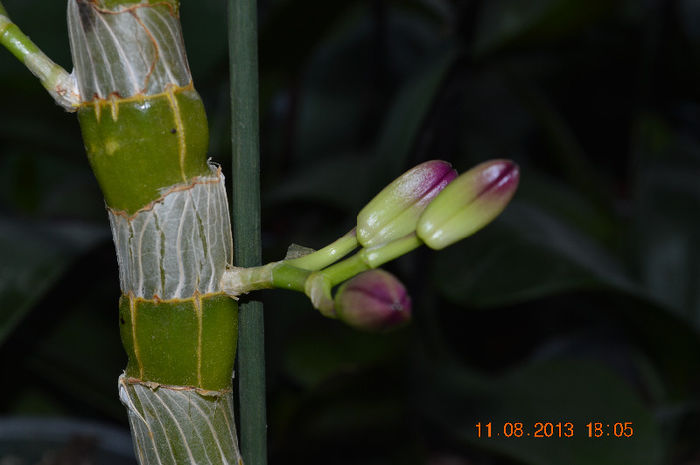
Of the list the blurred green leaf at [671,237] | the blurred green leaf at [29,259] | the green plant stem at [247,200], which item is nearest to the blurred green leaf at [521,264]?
the blurred green leaf at [671,237]

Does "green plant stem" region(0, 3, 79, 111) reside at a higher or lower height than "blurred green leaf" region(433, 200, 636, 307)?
lower

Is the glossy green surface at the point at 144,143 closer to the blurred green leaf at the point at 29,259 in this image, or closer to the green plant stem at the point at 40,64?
the green plant stem at the point at 40,64

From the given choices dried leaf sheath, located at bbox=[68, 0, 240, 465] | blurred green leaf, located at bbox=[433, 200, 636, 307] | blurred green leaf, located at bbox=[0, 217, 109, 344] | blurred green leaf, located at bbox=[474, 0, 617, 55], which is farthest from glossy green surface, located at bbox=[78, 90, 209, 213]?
blurred green leaf, located at bbox=[474, 0, 617, 55]

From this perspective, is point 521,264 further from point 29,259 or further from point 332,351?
point 29,259

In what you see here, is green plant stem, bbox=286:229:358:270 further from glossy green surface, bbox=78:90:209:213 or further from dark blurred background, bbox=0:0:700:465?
dark blurred background, bbox=0:0:700:465

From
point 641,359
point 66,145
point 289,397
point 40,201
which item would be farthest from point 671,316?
point 40,201

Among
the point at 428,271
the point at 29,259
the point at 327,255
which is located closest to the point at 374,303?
the point at 327,255
